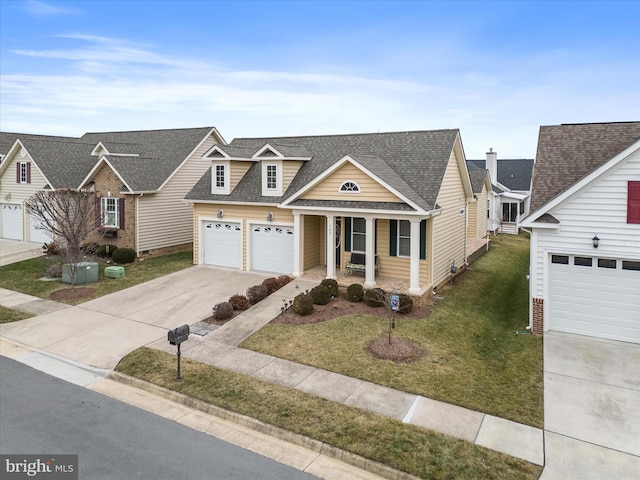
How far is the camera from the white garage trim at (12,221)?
3028 centimetres

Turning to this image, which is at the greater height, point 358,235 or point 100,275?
point 358,235

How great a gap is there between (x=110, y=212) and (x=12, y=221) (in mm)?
10519

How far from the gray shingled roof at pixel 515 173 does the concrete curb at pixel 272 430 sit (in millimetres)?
41879

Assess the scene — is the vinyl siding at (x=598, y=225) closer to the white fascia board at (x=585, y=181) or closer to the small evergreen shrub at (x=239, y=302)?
the white fascia board at (x=585, y=181)

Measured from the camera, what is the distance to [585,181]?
503 inches

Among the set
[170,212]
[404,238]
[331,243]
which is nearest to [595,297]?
[404,238]

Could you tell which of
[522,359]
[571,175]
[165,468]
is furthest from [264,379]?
[571,175]

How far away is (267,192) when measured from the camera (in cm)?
2114

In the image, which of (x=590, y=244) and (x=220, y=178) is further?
(x=220, y=178)

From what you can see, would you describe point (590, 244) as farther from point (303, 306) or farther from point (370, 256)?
point (303, 306)

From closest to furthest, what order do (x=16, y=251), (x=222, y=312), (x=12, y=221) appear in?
(x=222, y=312) < (x=16, y=251) < (x=12, y=221)

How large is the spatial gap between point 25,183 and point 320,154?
66.6 ft

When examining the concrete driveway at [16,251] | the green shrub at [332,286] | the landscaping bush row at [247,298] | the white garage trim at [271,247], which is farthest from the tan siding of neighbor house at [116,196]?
the green shrub at [332,286]

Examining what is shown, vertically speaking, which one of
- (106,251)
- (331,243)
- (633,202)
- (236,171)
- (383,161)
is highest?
(383,161)
